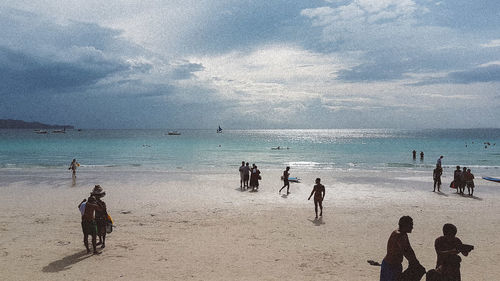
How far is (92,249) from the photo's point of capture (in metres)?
9.41

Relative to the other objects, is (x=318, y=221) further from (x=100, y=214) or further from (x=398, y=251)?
(x=100, y=214)

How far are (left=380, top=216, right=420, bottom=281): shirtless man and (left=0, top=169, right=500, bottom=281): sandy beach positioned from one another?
2.62 m

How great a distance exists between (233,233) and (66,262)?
204 inches

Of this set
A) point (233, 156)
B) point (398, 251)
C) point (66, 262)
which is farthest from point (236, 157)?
point (398, 251)

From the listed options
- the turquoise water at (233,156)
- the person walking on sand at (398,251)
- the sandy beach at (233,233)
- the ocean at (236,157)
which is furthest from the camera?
the turquoise water at (233,156)

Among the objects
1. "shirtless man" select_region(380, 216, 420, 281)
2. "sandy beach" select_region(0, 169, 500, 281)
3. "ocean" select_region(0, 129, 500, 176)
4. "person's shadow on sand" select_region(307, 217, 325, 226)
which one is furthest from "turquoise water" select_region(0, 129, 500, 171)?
"shirtless man" select_region(380, 216, 420, 281)

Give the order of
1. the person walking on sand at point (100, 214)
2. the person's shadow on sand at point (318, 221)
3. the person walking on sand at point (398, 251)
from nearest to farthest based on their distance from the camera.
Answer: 1. the person walking on sand at point (398, 251)
2. the person walking on sand at point (100, 214)
3. the person's shadow on sand at point (318, 221)

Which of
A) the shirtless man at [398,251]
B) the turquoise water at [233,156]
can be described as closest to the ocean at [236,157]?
the turquoise water at [233,156]

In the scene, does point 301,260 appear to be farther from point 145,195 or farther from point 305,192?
point 145,195

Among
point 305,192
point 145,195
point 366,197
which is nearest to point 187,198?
point 145,195

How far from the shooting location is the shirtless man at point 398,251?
16.7 ft

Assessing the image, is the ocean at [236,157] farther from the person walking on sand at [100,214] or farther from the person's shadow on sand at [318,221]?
the person walking on sand at [100,214]

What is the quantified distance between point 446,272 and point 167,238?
327 inches

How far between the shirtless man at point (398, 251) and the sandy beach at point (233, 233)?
262 cm
